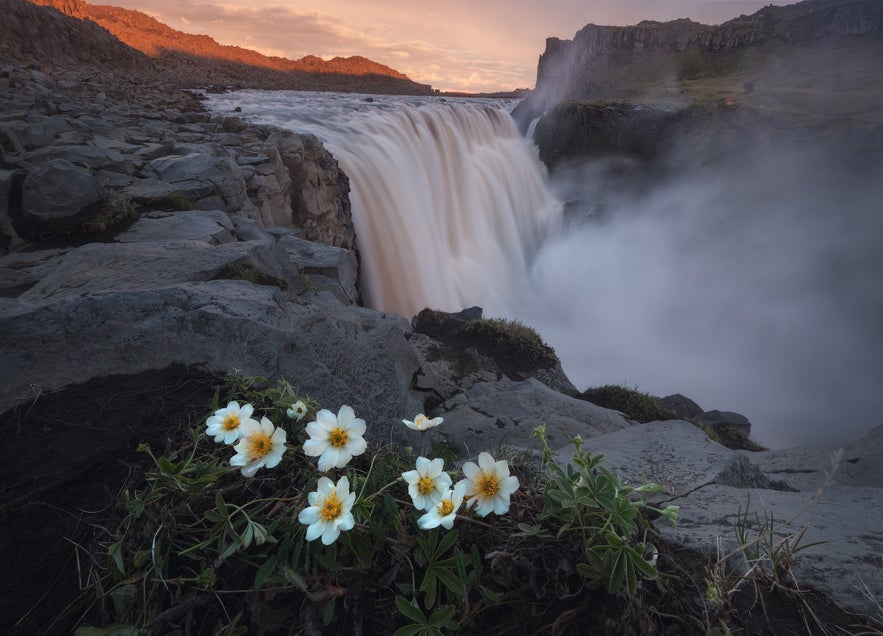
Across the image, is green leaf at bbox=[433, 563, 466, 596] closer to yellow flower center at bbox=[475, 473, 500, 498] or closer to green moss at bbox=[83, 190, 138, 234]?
yellow flower center at bbox=[475, 473, 500, 498]

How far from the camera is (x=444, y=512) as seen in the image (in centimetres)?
130

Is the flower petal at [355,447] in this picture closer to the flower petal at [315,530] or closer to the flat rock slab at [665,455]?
the flower petal at [315,530]

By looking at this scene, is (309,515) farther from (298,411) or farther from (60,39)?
(60,39)

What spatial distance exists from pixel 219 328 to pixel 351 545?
1.98 meters

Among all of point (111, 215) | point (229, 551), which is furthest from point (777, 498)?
point (111, 215)

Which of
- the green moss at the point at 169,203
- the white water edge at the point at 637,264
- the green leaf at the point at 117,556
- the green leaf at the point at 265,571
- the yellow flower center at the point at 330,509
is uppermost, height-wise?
the yellow flower center at the point at 330,509

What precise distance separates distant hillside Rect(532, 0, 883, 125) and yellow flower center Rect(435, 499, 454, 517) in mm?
36189

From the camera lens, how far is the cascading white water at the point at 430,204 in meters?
11.6

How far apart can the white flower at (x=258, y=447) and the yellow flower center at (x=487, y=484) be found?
618mm

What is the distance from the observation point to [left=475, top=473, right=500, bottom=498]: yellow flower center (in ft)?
4.53

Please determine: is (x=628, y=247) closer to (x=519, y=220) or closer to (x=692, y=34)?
(x=519, y=220)

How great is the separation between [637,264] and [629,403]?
17.4 m

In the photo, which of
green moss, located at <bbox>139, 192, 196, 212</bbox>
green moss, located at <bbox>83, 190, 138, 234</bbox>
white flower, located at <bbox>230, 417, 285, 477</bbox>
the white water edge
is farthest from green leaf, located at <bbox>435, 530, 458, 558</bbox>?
the white water edge

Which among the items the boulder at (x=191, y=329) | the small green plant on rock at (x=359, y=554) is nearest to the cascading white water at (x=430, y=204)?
the boulder at (x=191, y=329)
